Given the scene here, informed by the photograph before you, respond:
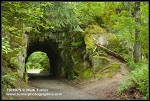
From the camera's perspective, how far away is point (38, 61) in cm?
5428

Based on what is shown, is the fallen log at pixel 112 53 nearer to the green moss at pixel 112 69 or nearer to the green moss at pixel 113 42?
the green moss at pixel 113 42

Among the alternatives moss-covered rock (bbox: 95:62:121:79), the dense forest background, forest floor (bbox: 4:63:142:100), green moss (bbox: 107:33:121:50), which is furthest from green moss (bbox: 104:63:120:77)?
green moss (bbox: 107:33:121:50)

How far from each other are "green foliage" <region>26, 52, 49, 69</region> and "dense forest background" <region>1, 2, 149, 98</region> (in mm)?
27031

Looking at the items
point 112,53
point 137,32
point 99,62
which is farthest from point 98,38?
point 137,32

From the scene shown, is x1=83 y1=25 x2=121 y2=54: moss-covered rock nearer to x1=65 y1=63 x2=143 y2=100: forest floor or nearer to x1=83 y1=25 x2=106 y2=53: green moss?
x1=83 y1=25 x2=106 y2=53: green moss

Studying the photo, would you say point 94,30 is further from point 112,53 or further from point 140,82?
point 140,82

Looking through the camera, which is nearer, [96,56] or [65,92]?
[65,92]

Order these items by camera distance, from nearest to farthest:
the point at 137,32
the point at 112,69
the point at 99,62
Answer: the point at 137,32, the point at 112,69, the point at 99,62

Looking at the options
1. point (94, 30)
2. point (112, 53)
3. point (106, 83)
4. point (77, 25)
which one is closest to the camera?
point (106, 83)

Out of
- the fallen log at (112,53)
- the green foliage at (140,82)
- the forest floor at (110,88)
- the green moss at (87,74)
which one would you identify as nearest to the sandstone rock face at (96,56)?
the green moss at (87,74)

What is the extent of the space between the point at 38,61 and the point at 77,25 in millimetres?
33686

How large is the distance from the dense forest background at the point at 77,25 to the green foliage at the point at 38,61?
88.7 ft

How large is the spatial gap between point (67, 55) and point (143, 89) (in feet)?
48.0

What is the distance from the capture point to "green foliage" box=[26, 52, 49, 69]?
169 ft
